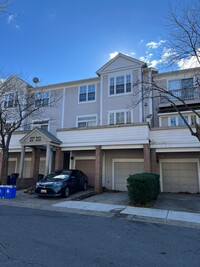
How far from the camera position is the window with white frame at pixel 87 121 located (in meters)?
20.2

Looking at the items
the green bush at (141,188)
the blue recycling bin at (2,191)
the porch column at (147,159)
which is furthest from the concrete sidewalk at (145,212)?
the porch column at (147,159)

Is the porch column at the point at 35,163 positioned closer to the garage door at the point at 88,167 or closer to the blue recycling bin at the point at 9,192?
the garage door at the point at 88,167

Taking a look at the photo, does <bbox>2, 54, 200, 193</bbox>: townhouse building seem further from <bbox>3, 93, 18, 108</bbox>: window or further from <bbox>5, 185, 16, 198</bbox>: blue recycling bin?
<bbox>5, 185, 16, 198</bbox>: blue recycling bin

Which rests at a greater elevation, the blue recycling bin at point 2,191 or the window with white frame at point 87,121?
the window with white frame at point 87,121

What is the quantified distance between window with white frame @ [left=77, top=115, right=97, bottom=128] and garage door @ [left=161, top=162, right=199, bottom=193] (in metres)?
7.00

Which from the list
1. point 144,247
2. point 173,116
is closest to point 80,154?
point 173,116

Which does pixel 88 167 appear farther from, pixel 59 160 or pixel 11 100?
pixel 11 100

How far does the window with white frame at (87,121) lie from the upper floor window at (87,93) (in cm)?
175

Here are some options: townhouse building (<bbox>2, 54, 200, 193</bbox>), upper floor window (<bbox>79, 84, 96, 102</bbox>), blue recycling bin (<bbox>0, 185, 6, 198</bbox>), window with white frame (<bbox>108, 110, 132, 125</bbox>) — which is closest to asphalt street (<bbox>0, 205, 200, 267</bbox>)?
blue recycling bin (<bbox>0, 185, 6, 198</bbox>)

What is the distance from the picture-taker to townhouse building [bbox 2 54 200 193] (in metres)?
15.6

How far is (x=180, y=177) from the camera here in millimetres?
17078

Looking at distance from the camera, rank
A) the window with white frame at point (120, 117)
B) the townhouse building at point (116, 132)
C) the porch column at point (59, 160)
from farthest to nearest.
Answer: the window with white frame at point (120, 117) → the porch column at point (59, 160) → the townhouse building at point (116, 132)

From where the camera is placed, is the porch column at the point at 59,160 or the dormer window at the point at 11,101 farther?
the dormer window at the point at 11,101

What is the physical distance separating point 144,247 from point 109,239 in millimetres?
1009
